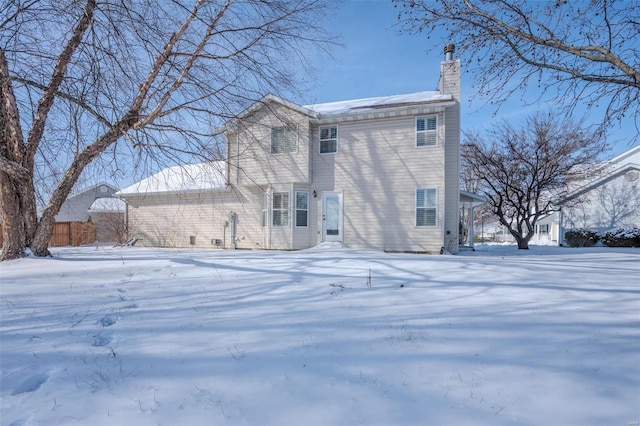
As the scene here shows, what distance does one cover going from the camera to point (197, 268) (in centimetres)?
664

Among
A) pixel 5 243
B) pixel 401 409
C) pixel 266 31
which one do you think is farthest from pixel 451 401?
pixel 5 243

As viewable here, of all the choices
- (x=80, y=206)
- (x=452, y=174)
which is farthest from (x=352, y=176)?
(x=80, y=206)

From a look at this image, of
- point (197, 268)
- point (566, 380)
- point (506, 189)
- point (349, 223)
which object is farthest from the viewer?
point (506, 189)

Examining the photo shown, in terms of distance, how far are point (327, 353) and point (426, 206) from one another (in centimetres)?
983

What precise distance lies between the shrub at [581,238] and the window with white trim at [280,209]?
52.3 ft

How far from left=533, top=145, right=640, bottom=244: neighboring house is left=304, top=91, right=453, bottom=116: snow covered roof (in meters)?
11.0

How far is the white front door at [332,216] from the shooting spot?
42.0 ft

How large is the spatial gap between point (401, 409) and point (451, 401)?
1.10 ft

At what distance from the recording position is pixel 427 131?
11.8 meters

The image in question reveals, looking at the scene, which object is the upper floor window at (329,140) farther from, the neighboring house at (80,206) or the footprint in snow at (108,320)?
the neighboring house at (80,206)

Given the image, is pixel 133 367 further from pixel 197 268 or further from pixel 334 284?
pixel 197 268

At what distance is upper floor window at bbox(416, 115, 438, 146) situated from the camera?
11758mm

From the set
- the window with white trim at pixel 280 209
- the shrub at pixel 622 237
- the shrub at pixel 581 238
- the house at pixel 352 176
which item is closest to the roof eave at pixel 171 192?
the house at pixel 352 176

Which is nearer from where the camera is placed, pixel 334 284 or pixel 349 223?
pixel 334 284
